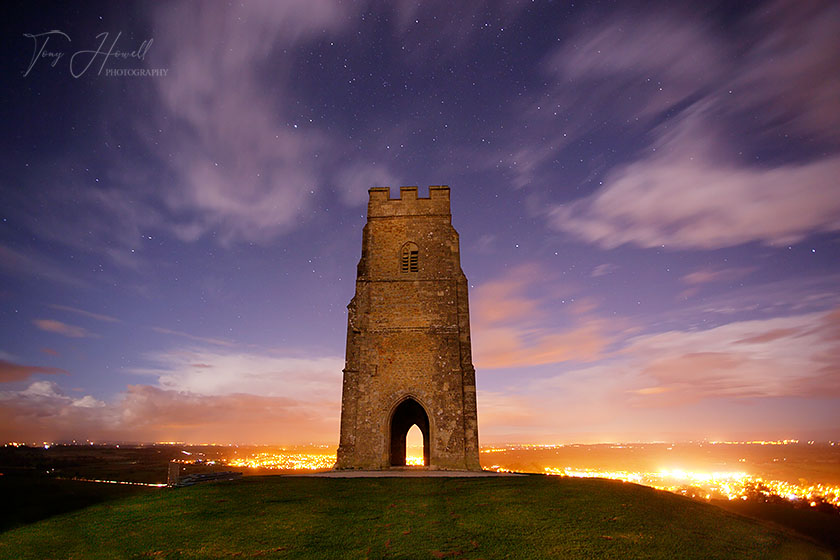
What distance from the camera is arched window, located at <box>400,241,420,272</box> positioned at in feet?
83.6

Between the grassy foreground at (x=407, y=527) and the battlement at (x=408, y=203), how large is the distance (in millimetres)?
16121

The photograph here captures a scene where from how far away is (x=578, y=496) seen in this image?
1256 centimetres

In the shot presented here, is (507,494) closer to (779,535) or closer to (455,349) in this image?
(779,535)

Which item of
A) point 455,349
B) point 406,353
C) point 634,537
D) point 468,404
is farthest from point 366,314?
point 634,537

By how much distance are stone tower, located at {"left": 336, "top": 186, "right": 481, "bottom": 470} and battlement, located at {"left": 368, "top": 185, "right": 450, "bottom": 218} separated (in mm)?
58

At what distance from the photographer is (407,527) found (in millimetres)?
9836

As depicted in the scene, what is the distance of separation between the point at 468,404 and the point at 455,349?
2833 millimetres

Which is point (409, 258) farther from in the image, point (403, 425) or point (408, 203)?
point (403, 425)

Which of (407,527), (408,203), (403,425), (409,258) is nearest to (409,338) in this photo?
(409,258)

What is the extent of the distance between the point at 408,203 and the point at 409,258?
133 inches

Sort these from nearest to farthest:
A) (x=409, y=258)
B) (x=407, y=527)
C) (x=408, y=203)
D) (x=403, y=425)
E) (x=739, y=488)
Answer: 1. (x=407, y=527)
2. (x=409, y=258)
3. (x=408, y=203)
4. (x=403, y=425)
5. (x=739, y=488)

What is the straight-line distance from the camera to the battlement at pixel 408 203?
26234 mm

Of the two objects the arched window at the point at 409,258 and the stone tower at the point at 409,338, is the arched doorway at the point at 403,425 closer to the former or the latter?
the stone tower at the point at 409,338

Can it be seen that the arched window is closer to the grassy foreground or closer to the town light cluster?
the town light cluster
